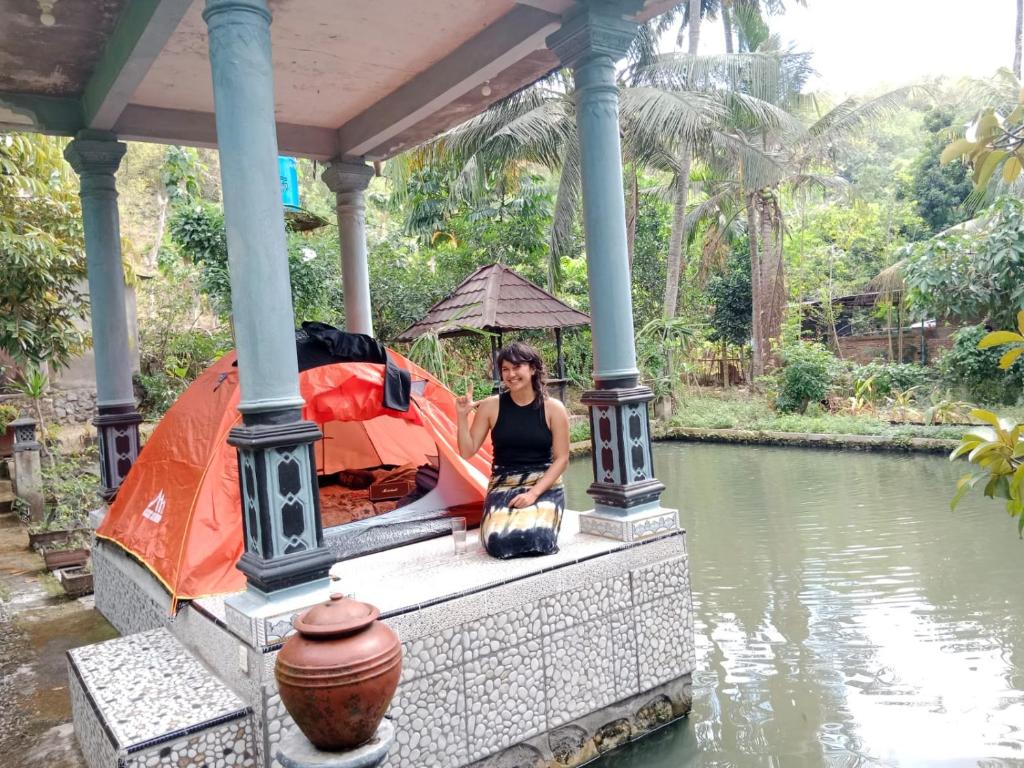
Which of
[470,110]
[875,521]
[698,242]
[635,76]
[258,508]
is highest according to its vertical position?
[635,76]

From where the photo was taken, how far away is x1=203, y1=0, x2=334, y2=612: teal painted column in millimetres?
2617

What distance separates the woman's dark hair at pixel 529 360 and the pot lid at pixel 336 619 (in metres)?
1.42

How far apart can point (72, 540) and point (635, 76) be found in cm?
1043

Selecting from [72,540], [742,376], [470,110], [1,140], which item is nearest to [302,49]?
[470,110]

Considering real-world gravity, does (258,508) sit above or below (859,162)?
below

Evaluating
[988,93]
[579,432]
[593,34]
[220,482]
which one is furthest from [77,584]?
[988,93]

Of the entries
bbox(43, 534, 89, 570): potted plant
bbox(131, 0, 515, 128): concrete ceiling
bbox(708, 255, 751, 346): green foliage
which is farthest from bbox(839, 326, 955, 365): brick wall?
bbox(43, 534, 89, 570): potted plant

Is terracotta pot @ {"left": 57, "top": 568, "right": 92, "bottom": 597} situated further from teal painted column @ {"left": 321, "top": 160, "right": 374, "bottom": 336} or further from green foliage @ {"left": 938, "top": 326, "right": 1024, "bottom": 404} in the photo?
green foliage @ {"left": 938, "top": 326, "right": 1024, "bottom": 404}

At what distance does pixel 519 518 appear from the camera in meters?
3.30

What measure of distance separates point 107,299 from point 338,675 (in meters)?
3.40

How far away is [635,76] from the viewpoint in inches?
491

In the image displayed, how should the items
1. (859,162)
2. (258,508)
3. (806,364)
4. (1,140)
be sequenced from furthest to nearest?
(859,162), (806,364), (1,140), (258,508)

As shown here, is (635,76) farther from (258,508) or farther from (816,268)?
(258,508)

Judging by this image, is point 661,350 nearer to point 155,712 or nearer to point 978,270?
point 978,270
